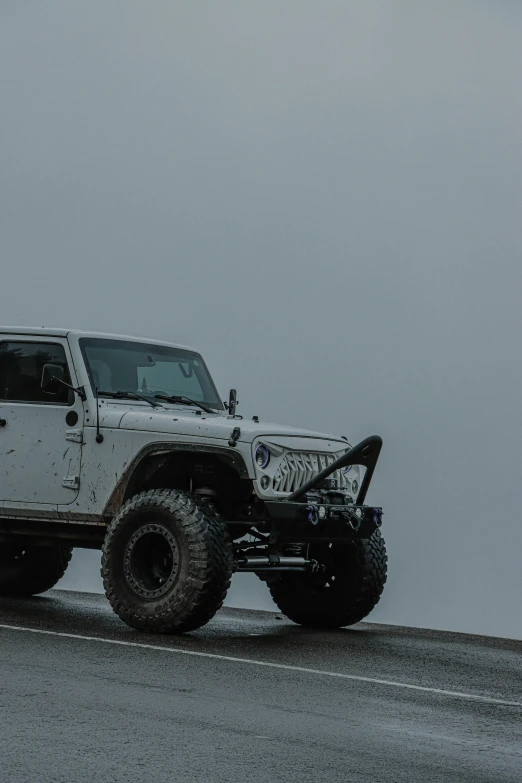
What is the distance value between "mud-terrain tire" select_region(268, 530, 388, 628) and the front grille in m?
0.60

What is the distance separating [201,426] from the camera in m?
10.5

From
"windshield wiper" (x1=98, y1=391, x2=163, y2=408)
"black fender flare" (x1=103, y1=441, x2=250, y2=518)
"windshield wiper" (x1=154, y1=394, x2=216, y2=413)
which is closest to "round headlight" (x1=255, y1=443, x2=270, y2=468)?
"black fender flare" (x1=103, y1=441, x2=250, y2=518)

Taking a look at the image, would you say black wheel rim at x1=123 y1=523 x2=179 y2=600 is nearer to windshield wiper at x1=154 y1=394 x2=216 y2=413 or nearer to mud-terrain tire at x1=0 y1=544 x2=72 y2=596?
windshield wiper at x1=154 y1=394 x2=216 y2=413

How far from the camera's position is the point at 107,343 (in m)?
11.9

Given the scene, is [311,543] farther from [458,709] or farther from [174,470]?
[458,709]

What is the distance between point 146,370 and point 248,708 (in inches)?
210

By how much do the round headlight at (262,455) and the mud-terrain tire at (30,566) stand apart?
374 cm

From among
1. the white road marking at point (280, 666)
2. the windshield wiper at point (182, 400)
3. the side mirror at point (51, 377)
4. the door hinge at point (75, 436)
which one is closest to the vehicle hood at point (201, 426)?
the door hinge at point (75, 436)

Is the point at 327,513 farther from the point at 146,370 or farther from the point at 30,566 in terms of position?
the point at 30,566

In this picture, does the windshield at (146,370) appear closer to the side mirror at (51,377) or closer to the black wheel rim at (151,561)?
the side mirror at (51,377)

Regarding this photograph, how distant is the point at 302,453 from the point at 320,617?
1.78 metres

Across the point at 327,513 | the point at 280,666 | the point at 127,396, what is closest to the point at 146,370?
the point at 127,396

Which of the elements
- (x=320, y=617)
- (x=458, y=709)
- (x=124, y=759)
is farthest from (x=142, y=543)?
(x=124, y=759)

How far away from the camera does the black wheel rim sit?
10.3m
